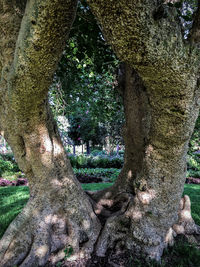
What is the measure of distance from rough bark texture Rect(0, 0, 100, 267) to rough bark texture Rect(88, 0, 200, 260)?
1.71 feet

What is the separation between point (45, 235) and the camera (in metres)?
2.66

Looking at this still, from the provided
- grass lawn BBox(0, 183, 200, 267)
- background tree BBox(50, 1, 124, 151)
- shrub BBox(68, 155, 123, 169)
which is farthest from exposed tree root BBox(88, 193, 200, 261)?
shrub BBox(68, 155, 123, 169)

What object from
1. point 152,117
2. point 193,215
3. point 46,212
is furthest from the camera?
point 193,215

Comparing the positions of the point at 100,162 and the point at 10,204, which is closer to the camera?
the point at 10,204

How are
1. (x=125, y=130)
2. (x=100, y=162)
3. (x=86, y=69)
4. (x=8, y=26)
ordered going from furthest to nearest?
(x=100, y=162) < (x=86, y=69) < (x=125, y=130) < (x=8, y=26)

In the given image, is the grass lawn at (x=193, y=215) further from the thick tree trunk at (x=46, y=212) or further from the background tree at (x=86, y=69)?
the background tree at (x=86, y=69)

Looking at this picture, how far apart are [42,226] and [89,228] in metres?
0.66

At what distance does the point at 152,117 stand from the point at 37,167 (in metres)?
1.72

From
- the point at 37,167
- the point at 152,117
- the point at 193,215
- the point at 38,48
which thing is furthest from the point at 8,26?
the point at 193,215

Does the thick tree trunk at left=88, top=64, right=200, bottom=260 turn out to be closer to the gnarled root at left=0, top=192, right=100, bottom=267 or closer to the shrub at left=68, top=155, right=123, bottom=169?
the gnarled root at left=0, top=192, right=100, bottom=267

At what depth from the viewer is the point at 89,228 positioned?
2863mm

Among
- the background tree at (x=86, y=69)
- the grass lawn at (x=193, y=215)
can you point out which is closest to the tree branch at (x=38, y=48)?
the background tree at (x=86, y=69)

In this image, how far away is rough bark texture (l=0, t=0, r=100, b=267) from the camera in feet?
7.08

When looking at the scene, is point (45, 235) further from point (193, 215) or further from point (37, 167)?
point (193, 215)
